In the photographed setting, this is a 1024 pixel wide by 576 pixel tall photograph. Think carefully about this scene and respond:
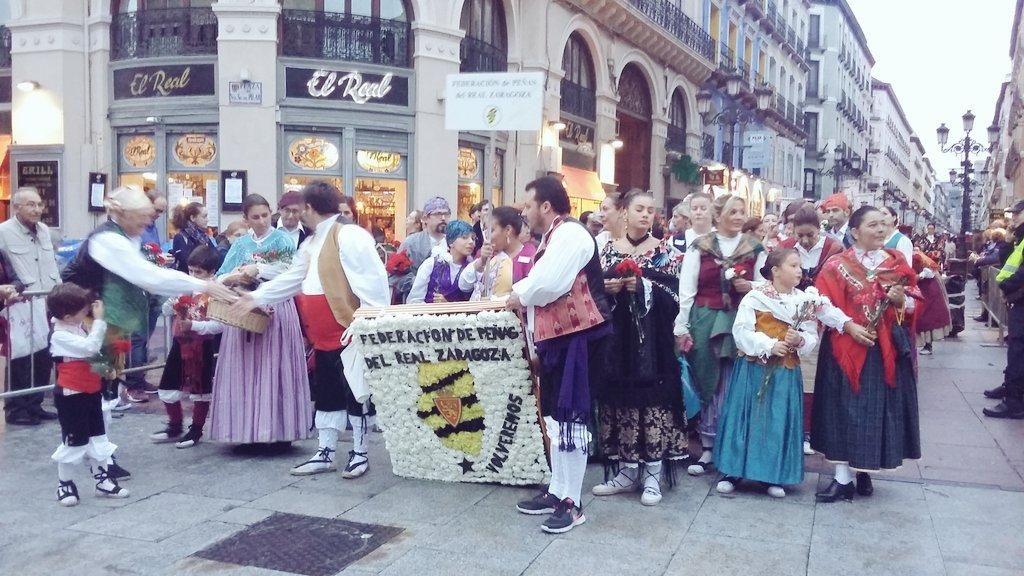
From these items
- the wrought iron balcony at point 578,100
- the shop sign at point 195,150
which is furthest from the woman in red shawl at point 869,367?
the wrought iron balcony at point 578,100

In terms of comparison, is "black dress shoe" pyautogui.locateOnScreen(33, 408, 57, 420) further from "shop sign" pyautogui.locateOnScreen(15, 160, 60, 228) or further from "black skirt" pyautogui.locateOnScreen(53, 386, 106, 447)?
"shop sign" pyautogui.locateOnScreen(15, 160, 60, 228)

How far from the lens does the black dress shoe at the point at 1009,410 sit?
7754mm

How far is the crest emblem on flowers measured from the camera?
5.38 meters

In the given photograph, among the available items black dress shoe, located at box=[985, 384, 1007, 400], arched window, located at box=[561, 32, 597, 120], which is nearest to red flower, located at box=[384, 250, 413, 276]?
black dress shoe, located at box=[985, 384, 1007, 400]

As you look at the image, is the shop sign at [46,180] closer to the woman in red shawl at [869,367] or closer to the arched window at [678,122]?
the woman in red shawl at [869,367]

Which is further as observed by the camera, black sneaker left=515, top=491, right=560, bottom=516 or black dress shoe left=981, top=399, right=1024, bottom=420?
black dress shoe left=981, top=399, right=1024, bottom=420

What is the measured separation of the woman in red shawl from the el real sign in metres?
2.65

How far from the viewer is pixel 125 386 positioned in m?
7.99

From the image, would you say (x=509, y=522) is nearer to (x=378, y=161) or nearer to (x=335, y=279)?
(x=335, y=279)

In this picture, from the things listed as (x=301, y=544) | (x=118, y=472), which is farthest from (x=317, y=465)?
(x=301, y=544)

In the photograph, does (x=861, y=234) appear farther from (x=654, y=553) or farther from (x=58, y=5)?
(x=58, y=5)

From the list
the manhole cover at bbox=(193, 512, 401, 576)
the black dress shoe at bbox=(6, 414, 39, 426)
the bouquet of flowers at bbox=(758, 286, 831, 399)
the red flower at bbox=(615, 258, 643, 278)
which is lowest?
the manhole cover at bbox=(193, 512, 401, 576)

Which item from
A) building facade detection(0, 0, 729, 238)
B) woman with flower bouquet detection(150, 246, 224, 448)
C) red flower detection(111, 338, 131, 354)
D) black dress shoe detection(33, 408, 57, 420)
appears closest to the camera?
red flower detection(111, 338, 131, 354)

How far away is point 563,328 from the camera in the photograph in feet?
15.7
